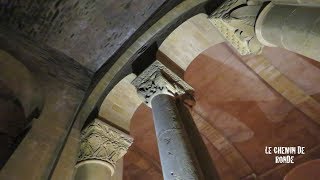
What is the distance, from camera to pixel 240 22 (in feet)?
11.0

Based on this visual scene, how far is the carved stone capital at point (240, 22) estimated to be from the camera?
10.7ft

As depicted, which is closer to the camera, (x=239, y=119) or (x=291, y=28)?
(x=291, y=28)

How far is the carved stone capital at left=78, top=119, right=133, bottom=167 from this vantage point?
3.62 meters

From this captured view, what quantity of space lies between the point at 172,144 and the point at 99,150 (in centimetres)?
115

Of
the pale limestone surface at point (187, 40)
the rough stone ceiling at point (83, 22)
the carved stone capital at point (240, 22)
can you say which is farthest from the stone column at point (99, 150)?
the carved stone capital at point (240, 22)

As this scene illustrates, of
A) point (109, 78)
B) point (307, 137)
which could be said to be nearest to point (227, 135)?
point (307, 137)

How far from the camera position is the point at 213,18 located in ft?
12.0

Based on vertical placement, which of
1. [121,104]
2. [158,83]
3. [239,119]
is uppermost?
[121,104]

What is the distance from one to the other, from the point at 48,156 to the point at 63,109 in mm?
807

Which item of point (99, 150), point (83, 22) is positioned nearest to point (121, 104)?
point (99, 150)

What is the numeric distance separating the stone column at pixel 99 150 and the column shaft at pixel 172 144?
727 mm

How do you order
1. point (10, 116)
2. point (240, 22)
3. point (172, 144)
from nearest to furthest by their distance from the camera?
point (172, 144) < point (240, 22) < point (10, 116)

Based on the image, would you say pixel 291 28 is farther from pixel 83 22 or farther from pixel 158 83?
pixel 83 22

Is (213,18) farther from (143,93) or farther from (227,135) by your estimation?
(227,135)
